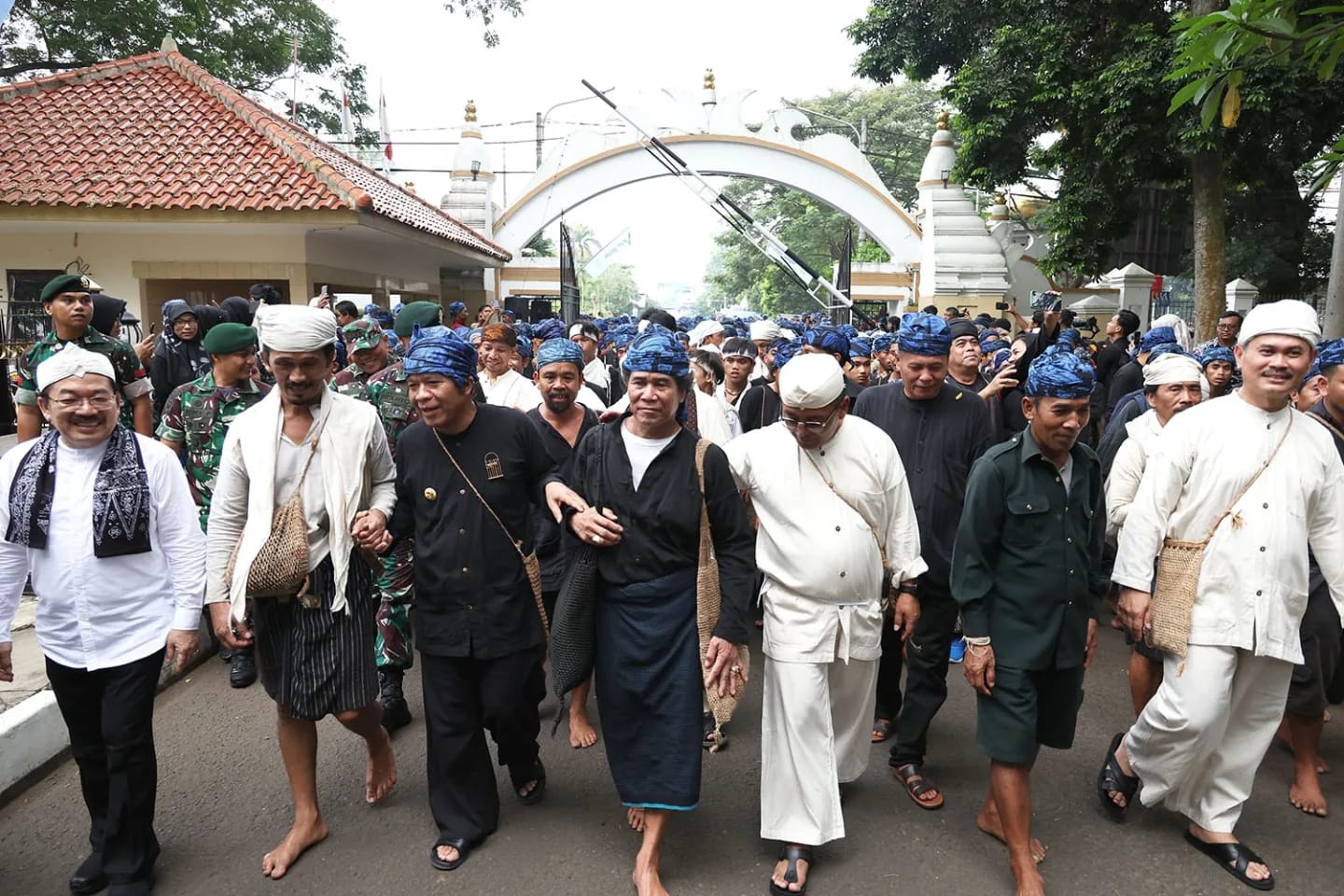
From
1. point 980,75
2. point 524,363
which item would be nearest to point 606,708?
point 524,363

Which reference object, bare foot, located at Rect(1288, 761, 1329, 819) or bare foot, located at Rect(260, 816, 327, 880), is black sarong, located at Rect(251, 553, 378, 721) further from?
bare foot, located at Rect(1288, 761, 1329, 819)

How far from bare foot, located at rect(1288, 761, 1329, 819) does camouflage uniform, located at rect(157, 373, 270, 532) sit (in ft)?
17.4

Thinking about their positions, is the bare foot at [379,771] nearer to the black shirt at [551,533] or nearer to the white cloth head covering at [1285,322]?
the black shirt at [551,533]

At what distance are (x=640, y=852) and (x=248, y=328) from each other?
11.2ft

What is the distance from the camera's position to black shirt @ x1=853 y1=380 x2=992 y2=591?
13.7 feet

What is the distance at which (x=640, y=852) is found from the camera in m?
3.26

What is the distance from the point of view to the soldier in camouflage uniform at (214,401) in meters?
4.73

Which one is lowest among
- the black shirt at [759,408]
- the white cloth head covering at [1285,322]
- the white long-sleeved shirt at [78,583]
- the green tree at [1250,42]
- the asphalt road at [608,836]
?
the asphalt road at [608,836]

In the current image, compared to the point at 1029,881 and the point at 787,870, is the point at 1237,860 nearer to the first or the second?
the point at 1029,881

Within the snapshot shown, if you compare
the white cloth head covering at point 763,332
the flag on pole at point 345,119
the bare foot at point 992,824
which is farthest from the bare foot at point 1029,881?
the flag on pole at point 345,119

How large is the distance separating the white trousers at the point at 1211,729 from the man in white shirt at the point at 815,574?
978 millimetres

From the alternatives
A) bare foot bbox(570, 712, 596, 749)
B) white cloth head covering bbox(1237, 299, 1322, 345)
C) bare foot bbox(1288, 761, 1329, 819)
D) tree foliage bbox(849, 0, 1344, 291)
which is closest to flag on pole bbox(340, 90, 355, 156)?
tree foliage bbox(849, 0, 1344, 291)

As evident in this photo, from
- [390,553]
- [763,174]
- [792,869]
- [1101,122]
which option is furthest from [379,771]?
[763,174]

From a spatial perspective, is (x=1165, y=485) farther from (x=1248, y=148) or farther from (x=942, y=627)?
(x=1248, y=148)
